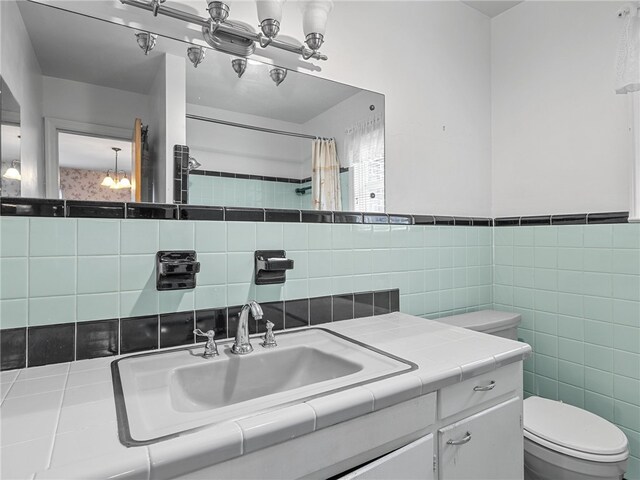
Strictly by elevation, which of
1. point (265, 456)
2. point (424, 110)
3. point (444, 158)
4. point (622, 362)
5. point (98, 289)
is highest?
point (424, 110)

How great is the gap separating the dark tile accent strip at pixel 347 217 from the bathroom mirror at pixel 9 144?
39.9 inches

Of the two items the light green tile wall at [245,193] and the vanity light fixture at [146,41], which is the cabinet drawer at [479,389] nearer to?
the light green tile wall at [245,193]

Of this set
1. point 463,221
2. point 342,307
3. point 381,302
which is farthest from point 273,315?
point 463,221

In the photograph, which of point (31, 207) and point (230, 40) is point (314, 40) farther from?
point (31, 207)

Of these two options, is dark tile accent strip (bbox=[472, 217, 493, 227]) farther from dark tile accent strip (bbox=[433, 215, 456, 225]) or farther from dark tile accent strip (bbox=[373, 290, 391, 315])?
dark tile accent strip (bbox=[373, 290, 391, 315])

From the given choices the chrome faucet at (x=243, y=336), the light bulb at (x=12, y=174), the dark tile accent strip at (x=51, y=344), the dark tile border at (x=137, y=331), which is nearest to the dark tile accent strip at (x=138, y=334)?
the dark tile border at (x=137, y=331)

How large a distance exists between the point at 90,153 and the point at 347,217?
36.5 inches

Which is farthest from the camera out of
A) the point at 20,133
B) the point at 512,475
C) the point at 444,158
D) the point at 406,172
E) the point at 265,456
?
the point at 444,158

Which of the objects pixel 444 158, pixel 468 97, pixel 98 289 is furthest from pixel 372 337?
pixel 468 97

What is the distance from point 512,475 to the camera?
1109mm

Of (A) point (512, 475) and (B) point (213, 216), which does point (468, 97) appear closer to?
(B) point (213, 216)

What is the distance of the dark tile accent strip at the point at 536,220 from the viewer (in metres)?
1.85

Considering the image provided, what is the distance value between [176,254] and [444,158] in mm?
1457

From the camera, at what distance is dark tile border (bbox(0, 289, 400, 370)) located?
0.93 m
